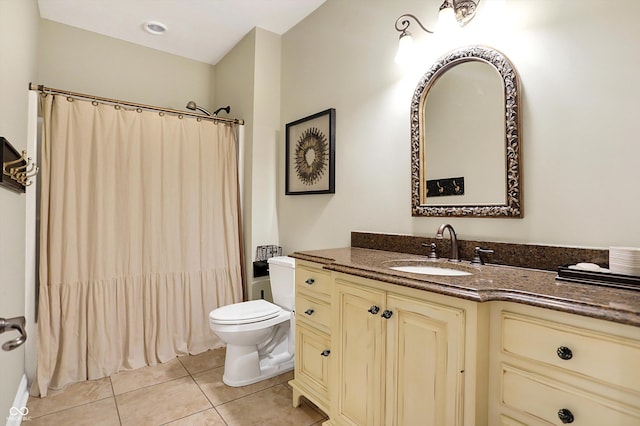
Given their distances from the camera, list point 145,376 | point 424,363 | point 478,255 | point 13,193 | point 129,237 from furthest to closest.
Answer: point 129,237
point 145,376
point 13,193
point 478,255
point 424,363

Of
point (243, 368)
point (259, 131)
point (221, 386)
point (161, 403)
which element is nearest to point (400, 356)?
point (243, 368)

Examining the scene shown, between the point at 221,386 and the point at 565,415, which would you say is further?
the point at 221,386

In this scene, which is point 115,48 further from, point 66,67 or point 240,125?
point 240,125

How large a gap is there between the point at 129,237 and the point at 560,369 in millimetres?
2579

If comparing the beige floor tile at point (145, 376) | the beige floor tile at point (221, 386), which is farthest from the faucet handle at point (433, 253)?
the beige floor tile at point (145, 376)

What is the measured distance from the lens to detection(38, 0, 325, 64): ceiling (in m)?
2.50

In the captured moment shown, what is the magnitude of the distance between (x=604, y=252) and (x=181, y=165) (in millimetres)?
2647

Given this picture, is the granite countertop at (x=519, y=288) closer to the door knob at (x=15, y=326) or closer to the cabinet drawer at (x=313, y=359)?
the cabinet drawer at (x=313, y=359)

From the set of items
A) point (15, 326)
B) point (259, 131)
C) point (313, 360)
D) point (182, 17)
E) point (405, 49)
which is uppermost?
point (182, 17)

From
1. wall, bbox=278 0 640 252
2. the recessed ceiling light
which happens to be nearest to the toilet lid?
wall, bbox=278 0 640 252

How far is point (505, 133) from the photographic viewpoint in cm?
148

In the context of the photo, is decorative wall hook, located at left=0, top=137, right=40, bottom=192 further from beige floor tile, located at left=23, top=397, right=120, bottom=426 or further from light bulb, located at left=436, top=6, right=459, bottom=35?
light bulb, located at left=436, top=6, right=459, bottom=35

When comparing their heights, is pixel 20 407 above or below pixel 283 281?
below

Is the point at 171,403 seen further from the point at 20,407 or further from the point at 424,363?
the point at 424,363
